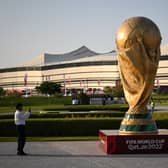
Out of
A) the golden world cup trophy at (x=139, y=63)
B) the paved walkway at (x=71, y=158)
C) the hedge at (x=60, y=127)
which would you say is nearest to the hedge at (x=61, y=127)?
the hedge at (x=60, y=127)

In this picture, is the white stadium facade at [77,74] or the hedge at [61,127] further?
the white stadium facade at [77,74]

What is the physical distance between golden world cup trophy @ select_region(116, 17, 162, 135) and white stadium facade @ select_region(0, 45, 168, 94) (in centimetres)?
9766

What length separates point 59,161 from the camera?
44.9 ft

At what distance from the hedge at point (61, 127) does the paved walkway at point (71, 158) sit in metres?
4.92

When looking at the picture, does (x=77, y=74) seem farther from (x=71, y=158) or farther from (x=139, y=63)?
(x=71, y=158)

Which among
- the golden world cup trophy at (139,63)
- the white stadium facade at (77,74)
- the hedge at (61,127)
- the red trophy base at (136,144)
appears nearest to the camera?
the red trophy base at (136,144)

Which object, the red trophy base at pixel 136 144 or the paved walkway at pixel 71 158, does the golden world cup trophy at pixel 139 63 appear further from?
the paved walkway at pixel 71 158

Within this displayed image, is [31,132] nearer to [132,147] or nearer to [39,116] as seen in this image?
[39,116]

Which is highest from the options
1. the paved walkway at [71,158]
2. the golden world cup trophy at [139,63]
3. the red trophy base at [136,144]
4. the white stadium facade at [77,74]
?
the white stadium facade at [77,74]

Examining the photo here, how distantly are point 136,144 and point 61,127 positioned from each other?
25.3 ft

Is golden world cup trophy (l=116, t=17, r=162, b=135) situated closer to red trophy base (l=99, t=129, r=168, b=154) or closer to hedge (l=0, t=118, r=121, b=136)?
red trophy base (l=99, t=129, r=168, b=154)

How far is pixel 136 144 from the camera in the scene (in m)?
15.8

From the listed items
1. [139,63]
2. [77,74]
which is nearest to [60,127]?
[139,63]

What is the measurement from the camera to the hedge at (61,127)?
75.1ft
